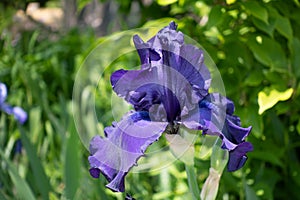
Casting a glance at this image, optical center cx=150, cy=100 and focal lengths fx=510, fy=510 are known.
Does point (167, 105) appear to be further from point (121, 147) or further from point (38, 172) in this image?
point (38, 172)

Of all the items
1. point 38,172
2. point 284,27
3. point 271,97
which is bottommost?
point 38,172

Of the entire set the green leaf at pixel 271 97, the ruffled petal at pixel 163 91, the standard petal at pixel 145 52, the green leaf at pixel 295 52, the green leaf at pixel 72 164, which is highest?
the standard petal at pixel 145 52

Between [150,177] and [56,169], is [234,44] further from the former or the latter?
[56,169]

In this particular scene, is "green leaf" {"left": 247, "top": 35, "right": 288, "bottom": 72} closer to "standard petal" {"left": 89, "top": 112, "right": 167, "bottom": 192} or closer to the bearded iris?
the bearded iris

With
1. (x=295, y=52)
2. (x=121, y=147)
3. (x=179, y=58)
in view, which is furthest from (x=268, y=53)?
(x=121, y=147)

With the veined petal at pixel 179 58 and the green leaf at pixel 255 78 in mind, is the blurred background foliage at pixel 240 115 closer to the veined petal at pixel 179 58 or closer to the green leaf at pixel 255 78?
the green leaf at pixel 255 78

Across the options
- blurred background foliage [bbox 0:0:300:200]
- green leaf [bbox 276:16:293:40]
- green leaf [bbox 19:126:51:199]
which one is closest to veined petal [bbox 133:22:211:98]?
Answer: blurred background foliage [bbox 0:0:300:200]

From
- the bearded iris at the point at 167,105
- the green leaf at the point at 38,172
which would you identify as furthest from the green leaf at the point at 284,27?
the green leaf at the point at 38,172
